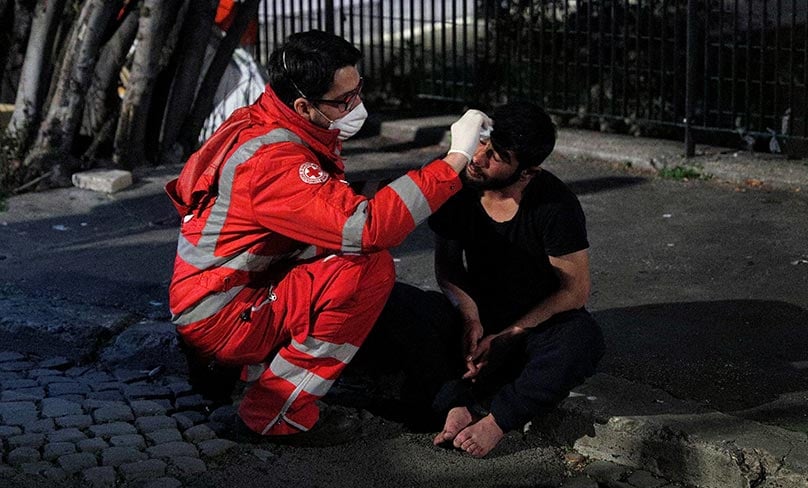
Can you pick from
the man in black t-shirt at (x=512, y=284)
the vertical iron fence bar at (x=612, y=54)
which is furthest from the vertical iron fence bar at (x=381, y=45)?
the man in black t-shirt at (x=512, y=284)

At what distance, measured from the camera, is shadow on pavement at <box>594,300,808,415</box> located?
4617 millimetres

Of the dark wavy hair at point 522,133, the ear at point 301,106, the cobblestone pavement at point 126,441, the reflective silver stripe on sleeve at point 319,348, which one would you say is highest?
the ear at point 301,106

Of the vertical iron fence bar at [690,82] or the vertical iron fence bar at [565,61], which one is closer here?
the vertical iron fence bar at [690,82]

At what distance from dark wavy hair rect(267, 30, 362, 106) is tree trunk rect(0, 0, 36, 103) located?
15.9ft

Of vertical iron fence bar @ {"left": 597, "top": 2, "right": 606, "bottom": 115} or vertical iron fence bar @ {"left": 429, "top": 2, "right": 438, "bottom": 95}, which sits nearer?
vertical iron fence bar @ {"left": 597, "top": 2, "right": 606, "bottom": 115}

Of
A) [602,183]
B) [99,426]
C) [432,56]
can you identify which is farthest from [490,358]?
[432,56]

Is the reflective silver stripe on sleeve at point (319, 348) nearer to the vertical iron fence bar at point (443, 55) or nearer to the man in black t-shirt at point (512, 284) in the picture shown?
the man in black t-shirt at point (512, 284)

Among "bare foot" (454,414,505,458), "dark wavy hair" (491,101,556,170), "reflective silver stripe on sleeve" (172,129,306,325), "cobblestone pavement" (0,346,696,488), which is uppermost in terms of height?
"dark wavy hair" (491,101,556,170)

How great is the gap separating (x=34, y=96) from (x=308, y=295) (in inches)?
166

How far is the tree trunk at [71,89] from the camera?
7762mm

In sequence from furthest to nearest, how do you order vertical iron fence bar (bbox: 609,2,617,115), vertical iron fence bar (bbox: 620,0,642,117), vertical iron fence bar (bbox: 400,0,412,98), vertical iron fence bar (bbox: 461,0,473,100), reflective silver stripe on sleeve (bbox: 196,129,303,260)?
vertical iron fence bar (bbox: 400,0,412,98) < vertical iron fence bar (bbox: 461,0,473,100) < vertical iron fence bar (bbox: 609,2,617,115) < vertical iron fence bar (bbox: 620,0,642,117) < reflective silver stripe on sleeve (bbox: 196,129,303,260)

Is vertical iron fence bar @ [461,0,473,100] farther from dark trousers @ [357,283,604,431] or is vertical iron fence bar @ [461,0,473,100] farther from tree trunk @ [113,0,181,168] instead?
dark trousers @ [357,283,604,431]

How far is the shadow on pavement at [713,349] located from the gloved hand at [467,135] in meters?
0.99

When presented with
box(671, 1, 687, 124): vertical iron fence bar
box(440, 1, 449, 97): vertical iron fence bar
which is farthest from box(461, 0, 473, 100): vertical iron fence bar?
box(671, 1, 687, 124): vertical iron fence bar
